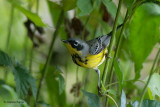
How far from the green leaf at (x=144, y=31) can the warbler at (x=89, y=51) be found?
0.29 ft

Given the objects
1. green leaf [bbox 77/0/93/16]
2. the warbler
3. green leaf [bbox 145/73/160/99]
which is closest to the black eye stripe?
the warbler

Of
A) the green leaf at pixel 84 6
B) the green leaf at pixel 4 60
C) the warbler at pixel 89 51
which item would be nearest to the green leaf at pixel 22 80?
the green leaf at pixel 4 60

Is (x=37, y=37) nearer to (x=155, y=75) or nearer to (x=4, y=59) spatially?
(x=4, y=59)

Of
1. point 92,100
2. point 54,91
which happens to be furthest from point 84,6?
point 54,91

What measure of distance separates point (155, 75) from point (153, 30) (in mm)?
131

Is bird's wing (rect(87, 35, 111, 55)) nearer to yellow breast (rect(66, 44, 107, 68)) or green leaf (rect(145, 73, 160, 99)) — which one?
yellow breast (rect(66, 44, 107, 68))

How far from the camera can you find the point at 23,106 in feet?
1.63

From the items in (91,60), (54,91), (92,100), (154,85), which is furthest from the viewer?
(54,91)

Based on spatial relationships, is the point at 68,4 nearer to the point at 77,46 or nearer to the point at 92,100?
the point at 77,46

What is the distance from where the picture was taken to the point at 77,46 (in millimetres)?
770

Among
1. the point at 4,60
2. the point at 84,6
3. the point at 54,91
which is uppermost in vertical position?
the point at 84,6

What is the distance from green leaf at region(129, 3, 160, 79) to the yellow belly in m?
0.12

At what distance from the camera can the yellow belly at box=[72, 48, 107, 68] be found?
0.77 meters

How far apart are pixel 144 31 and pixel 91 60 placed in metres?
0.20
